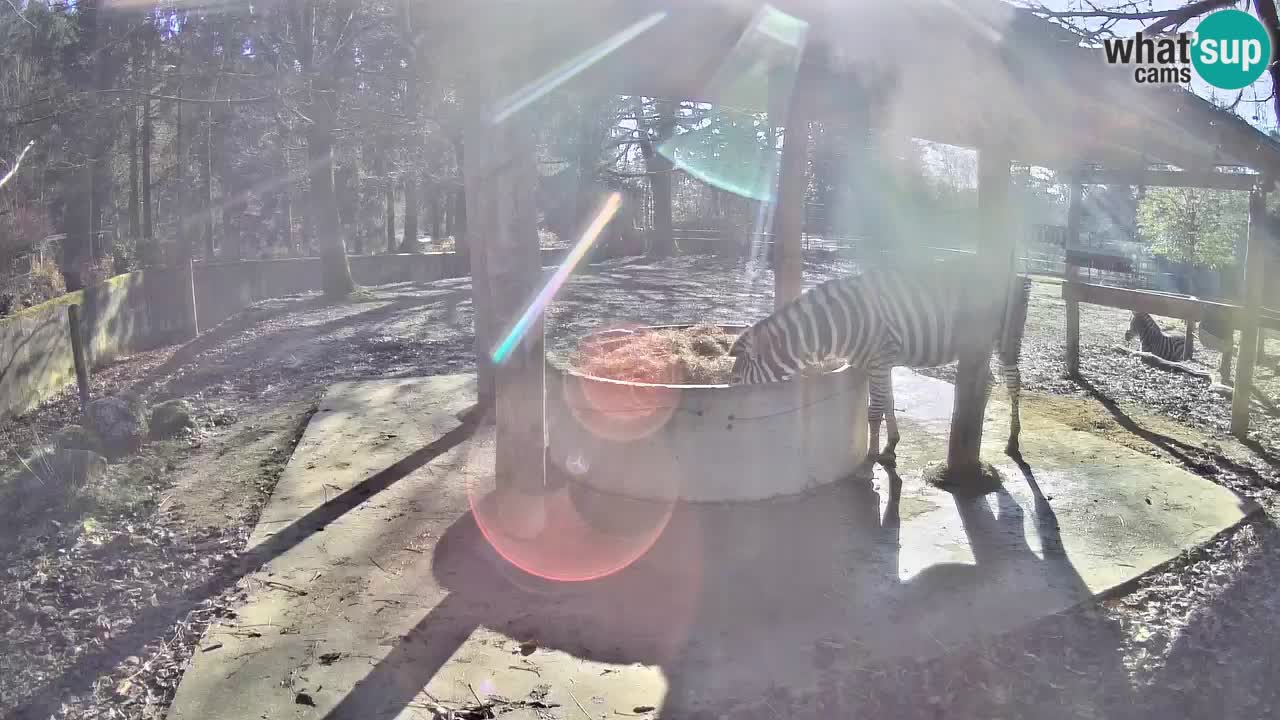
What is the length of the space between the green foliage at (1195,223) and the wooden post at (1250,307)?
1605 centimetres

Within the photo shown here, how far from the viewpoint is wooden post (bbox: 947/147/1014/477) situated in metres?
5.83

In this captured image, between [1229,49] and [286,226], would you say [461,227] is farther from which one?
[1229,49]

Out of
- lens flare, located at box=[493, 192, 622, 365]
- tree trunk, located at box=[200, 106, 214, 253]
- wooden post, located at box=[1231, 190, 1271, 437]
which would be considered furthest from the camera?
tree trunk, located at box=[200, 106, 214, 253]

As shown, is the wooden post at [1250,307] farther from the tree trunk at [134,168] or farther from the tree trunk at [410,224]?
the tree trunk at [410,224]

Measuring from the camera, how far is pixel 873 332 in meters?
6.36

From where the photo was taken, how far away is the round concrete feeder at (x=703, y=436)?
5.55m

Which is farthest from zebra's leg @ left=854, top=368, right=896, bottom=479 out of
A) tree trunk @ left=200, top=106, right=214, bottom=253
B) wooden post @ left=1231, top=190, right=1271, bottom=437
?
tree trunk @ left=200, top=106, right=214, bottom=253

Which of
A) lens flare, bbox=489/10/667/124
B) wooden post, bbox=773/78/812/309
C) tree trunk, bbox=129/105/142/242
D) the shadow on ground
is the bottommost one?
the shadow on ground

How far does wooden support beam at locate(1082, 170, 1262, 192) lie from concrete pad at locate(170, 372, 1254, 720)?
8.69ft

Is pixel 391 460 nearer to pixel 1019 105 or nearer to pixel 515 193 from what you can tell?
pixel 515 193

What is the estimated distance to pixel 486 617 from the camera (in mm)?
4180

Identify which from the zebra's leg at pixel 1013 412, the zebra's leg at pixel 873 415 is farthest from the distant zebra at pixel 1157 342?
the zebra's leg at pixel 873 415

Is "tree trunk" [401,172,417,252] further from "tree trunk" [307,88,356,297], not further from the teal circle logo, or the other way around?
the teal circle logo

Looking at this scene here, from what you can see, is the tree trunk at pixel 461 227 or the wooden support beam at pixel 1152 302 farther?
the tree trunk at pixel 461 227
